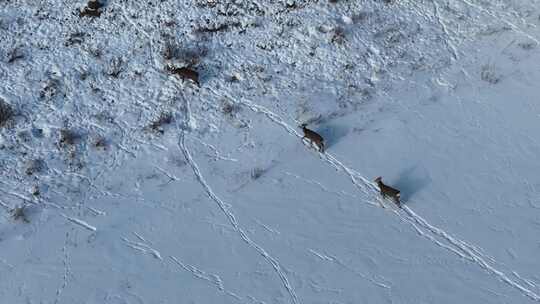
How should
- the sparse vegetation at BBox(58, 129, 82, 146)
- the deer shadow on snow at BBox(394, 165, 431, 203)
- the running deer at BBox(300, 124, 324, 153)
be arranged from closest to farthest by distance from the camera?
the deer shadow on snow at BBox(394, 165, 431, 203) → the running deer at BBox(300, 124, 324, 153) → the sparse vegetation at BBox(58, 129, 82, 146)

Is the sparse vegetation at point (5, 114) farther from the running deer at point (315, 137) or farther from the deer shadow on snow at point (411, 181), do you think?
the deer shadow on snow at point (411, 181)

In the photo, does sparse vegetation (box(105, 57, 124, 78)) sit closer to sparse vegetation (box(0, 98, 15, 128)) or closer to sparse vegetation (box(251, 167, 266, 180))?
sparse vegetation (box(0, 98, 15, 128))

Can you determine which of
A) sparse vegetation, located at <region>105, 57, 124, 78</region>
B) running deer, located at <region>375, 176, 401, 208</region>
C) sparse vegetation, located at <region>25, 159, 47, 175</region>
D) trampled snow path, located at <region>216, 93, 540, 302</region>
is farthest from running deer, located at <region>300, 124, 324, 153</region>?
sparse vegetation, located at <region>25, 159, 47, 175</region>

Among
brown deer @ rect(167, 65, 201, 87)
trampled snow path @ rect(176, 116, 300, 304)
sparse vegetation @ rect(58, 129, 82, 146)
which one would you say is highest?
brown deer @ rect(167, 65, 201, 87)

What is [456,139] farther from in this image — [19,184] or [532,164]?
[19,184]

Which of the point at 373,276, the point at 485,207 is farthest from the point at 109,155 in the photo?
the point at 485,207
